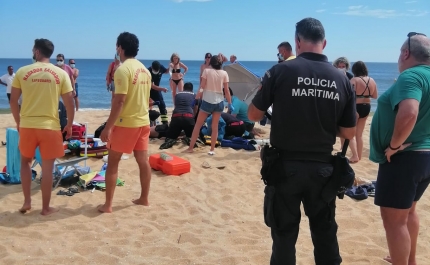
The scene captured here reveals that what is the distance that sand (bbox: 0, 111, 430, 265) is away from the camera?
144 inches

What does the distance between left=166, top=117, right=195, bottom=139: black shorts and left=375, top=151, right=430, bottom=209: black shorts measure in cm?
527

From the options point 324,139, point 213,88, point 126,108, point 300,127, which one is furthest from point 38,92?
point 213,88

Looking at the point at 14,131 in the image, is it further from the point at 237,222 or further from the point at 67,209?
the point at 237,222

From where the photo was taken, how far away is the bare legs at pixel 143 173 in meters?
4.76

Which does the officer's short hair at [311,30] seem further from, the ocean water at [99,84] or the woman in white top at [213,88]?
the ocean water at [99,84]

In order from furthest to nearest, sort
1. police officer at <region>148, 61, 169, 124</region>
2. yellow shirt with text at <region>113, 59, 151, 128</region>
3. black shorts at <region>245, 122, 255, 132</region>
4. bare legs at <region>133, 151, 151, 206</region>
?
1. police officer at <region>148, 61, 169, 124</region>
2. black shorts at <region>245, 122, 255, 132</region>
3. bare legs at <region>133, 151, 151, 206</region>
4. yellow shirt with text at <region>113, 59, 151, 128</region>

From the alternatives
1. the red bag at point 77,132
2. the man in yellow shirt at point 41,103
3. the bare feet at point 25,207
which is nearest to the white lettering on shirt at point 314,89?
the man in yellow shirt at point 41,103

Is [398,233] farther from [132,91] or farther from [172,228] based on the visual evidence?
[132,91]

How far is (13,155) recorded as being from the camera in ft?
18.2

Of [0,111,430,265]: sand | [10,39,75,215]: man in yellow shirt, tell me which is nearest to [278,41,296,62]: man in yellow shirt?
[0,111,430,265]: sand

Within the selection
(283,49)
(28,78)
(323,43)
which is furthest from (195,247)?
(283,49)

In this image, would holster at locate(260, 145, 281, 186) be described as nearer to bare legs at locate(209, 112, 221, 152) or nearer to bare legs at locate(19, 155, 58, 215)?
bare legs at locate(19, 155, 58, 215)

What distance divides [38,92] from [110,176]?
1.13m

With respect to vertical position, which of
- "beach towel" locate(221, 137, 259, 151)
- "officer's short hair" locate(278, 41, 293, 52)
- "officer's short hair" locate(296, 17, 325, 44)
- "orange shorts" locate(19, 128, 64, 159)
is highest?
"officer's short hair" locate(278, 41, 293, 52)
